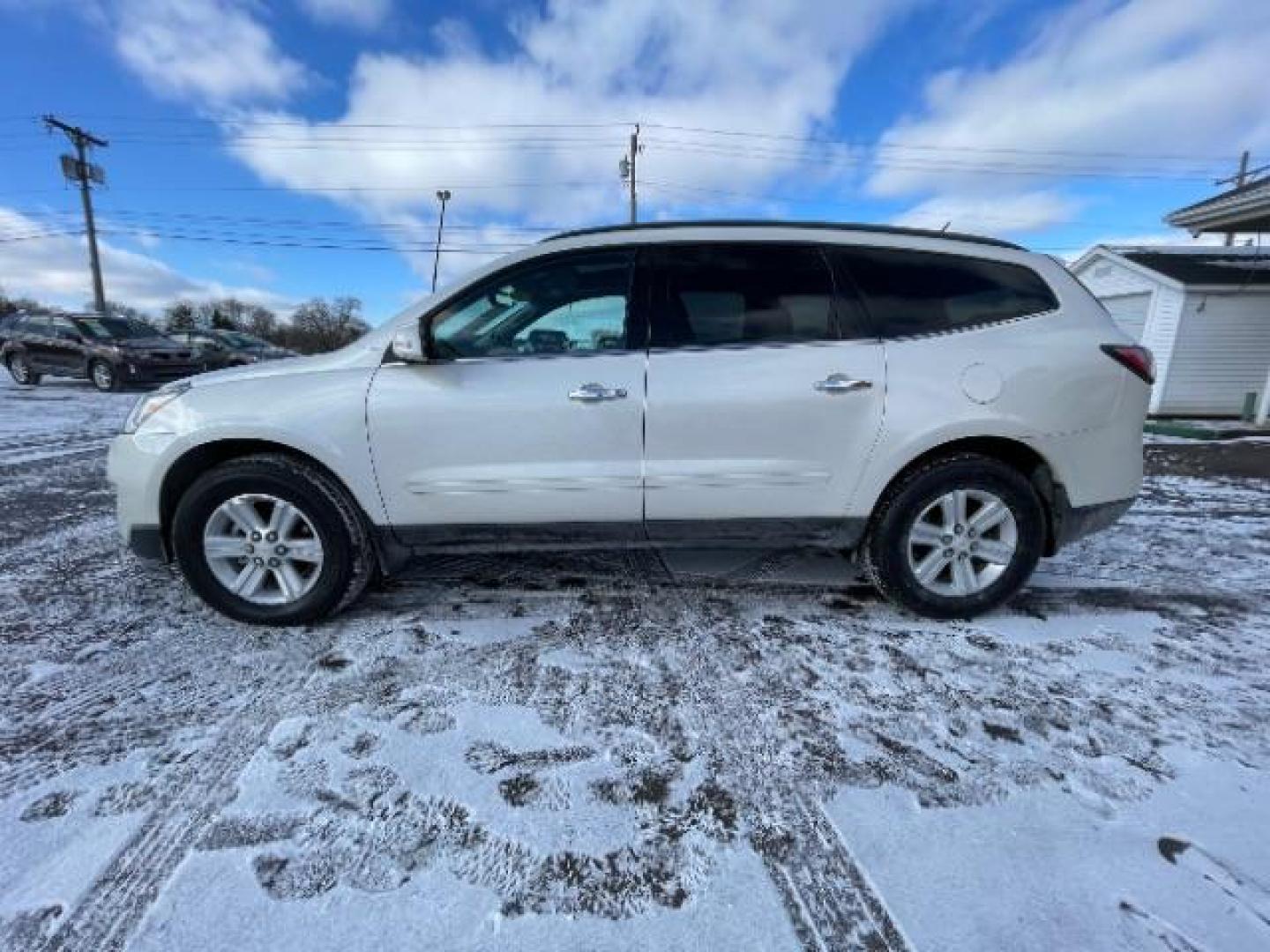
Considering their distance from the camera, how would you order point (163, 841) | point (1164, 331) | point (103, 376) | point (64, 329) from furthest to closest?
point (64, 329)
point (103, 376)
point (1164, 331)
point (163, 841)

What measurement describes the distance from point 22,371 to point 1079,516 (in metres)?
20.9

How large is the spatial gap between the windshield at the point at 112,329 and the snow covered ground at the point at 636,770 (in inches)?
589

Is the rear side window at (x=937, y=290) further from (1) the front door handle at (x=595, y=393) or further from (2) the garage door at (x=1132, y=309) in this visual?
(2) the garage door at (x=1132, y=309)

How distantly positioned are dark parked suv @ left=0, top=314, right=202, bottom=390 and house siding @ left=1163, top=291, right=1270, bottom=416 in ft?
71.4

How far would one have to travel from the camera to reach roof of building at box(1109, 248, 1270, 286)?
1313cm

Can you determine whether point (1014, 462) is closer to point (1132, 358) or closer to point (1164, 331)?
point (1132, 358)

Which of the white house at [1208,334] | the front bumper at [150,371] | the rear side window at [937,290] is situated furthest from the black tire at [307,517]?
the white house at [1208,334]

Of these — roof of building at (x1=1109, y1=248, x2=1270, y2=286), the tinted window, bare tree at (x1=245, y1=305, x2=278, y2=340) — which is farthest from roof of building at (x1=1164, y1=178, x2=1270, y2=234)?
Result: bare tree at (x1=245, y1=305, x2=278, y2=340)

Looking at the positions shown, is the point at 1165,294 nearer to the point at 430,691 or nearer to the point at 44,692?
the point at 430,691

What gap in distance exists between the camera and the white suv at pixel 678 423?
2.89 metres

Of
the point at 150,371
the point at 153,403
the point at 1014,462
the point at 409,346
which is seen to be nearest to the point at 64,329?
the point at 150,371

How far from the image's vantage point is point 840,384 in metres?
2.89

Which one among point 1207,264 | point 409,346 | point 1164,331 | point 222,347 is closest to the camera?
point 409,346

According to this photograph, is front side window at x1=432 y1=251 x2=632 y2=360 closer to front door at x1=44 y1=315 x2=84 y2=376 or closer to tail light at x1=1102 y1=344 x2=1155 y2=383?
tail light at x1=1102 y1=344 x2=1155 y2=383
